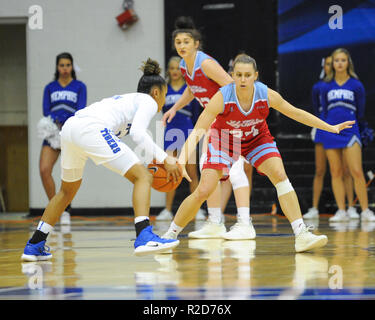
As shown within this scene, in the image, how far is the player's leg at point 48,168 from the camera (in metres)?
8.04

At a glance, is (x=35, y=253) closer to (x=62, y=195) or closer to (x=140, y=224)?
(x=62, y=195)

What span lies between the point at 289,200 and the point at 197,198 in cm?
66

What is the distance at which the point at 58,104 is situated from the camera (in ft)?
27.0

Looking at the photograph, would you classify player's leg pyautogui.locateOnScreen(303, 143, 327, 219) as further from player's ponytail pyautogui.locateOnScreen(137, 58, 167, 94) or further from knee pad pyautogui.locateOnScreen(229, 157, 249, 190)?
player's ponytail pyautogui.locateOnScreen(137, 58, 167, 94)

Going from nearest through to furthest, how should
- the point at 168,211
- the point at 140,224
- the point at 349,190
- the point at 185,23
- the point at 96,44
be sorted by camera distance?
the point at 140,224
the point at 185,23
the point at 349,190
the point at 168,211
the point at 96,44

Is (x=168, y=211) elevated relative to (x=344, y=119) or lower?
lower

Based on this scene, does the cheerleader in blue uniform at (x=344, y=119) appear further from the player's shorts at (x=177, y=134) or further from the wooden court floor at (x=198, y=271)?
the wooden court floor at (x=198, y=271)

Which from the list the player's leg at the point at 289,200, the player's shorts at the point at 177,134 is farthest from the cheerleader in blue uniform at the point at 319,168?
the player's leg at the point at 289,200

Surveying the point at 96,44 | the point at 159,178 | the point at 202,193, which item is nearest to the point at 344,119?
the point at 202,193

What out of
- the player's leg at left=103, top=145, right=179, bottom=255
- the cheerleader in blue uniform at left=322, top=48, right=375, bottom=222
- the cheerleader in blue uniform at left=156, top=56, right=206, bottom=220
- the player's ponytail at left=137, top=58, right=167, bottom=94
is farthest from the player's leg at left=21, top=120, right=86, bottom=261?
the cheerleader in blue uniform at left=322, top=48, right=375, bottom=222

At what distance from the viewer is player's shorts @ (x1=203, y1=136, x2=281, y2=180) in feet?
16.7

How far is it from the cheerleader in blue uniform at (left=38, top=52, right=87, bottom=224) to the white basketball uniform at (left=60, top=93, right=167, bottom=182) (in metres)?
3.49

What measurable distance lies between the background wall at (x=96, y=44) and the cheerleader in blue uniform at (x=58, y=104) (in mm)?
1949
